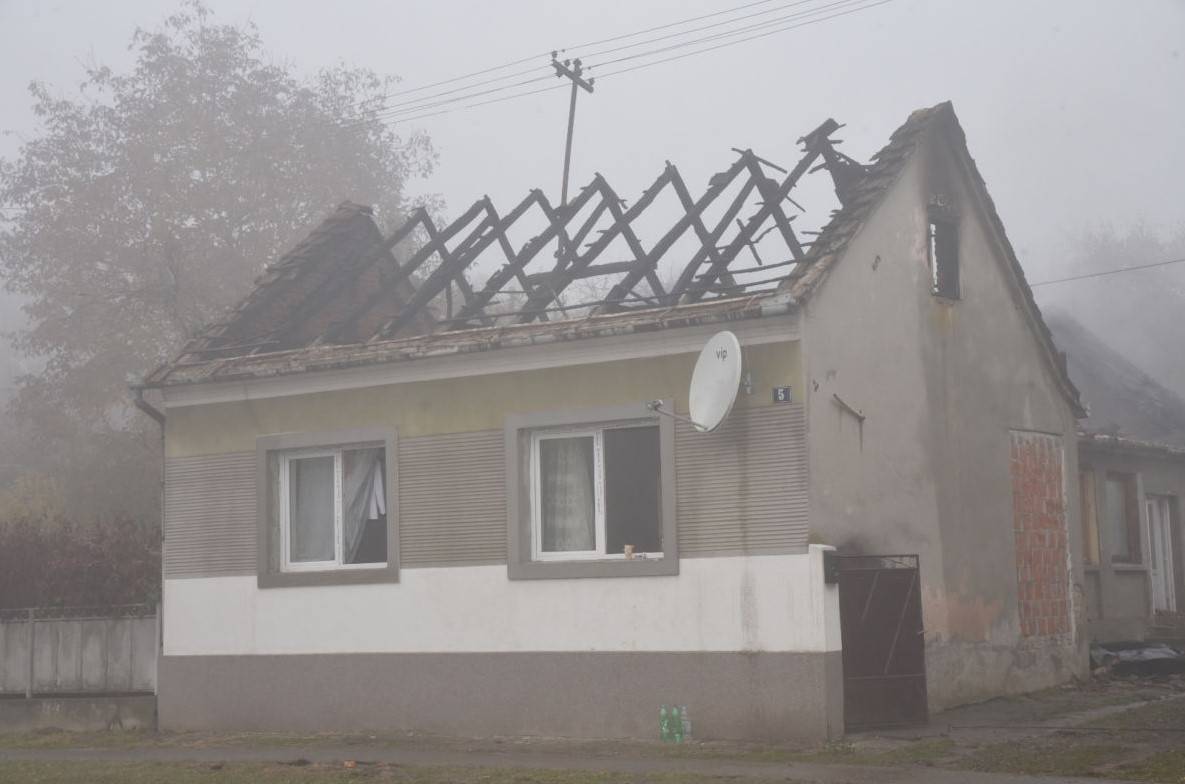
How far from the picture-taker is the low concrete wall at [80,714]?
1645cm

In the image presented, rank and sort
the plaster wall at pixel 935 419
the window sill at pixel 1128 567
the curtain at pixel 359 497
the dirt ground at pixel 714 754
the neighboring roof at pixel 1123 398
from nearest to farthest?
the dirt ground at pixel 714 754 < the plaster wall at pixel 935 419 < the curtain at pixel 359 497 < the window sill at pixel 1128 567 < the neighboring roof at pixel 1123 398

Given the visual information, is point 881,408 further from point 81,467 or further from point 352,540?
point 81,467

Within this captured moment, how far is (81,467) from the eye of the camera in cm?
3925

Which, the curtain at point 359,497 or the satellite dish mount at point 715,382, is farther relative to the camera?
the curtain at point 359,497

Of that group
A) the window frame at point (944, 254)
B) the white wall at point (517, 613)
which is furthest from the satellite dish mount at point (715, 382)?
the window frame at point (944, 254)

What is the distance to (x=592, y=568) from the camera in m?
13.7

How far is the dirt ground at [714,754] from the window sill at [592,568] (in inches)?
60.1

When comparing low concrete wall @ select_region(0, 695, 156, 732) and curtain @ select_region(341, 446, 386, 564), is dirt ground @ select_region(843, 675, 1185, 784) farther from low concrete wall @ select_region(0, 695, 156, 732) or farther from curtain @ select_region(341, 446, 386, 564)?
low concrete wall @ select_region(0, 695, 156, 732)

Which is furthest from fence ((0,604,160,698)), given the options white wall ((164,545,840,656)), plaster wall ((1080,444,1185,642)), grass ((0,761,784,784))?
plaster wall ((1080,444,1185,642))

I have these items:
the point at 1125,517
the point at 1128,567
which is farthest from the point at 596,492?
the point at 1125,517

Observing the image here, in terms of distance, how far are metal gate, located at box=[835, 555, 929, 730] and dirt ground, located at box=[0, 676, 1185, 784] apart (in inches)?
9.4

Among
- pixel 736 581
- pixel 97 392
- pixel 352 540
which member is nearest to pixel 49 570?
pixel 352 540

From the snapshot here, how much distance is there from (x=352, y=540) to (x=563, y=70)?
36.1 feet

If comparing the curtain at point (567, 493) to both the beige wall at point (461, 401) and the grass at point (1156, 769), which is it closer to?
the beige wall at point (461, 401)
